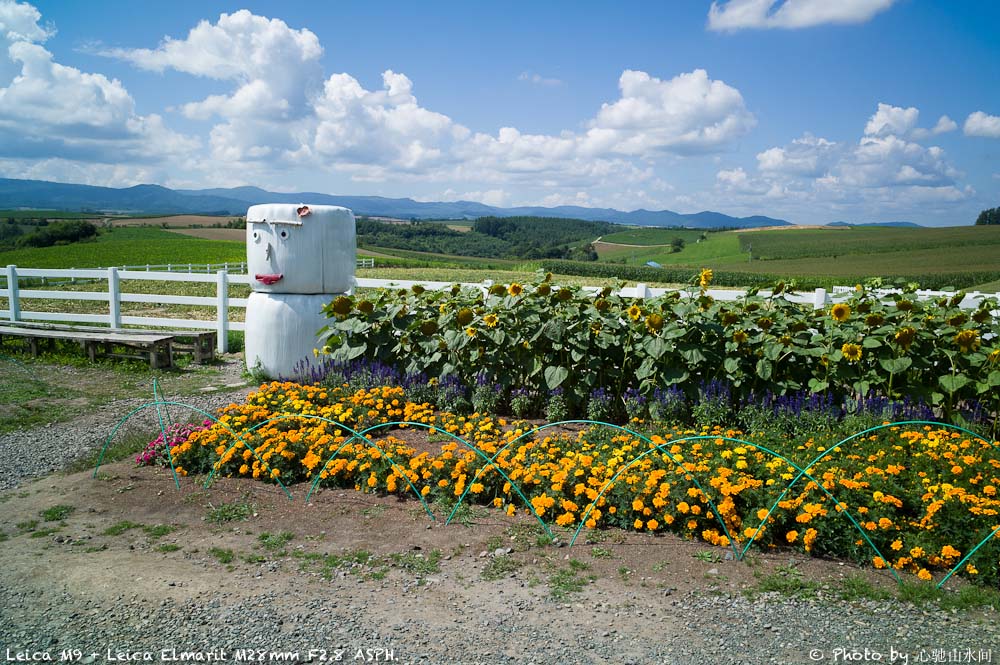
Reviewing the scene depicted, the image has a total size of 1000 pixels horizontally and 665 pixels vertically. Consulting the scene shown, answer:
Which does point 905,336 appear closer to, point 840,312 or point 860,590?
point 840,312

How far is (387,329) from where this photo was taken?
6.85m

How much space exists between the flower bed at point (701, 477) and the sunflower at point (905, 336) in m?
0.65

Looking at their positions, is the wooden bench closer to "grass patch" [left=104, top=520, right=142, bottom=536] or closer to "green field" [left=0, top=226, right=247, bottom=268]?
"grass patch" [left=104, top=520, right=142, bottom=536]

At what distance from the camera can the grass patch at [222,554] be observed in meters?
3.48

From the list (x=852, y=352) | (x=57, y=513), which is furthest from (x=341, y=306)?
(x=852, y=352)

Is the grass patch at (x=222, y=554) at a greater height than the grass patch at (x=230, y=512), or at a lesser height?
greater

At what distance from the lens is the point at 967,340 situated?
517cm

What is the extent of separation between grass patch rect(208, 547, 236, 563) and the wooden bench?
252 inches

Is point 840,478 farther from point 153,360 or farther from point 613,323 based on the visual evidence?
point 153,360

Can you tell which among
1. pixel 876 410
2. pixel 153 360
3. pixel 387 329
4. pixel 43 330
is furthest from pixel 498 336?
pixel 43 330

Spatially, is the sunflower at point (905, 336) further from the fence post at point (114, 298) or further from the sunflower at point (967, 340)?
the fence post at point (114, 298)

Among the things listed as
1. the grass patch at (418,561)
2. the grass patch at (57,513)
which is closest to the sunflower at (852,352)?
the grass patch at (418,561)

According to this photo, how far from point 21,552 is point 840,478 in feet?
14.9

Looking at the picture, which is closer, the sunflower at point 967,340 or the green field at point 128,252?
the sunflower at point 967,340
